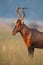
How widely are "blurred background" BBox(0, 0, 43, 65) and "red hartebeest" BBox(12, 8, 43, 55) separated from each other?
0.04 m

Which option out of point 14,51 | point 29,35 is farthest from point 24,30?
point 14,51

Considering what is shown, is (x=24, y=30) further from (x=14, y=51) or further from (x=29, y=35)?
(x=14, y=51)

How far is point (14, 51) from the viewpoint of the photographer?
138 inches

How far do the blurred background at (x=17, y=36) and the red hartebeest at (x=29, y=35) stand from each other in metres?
0.04

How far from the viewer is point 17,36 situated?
11.4 ft

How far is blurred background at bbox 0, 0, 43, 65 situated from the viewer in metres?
3.47

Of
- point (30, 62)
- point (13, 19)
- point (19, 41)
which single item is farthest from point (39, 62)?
point (13, 19)

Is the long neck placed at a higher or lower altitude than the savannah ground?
higher

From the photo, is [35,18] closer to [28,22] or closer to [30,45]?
[28,22]

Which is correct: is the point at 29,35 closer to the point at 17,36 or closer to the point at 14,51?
the point at 17,36

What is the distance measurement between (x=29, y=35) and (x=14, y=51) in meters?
0.24

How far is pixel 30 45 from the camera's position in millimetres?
3480

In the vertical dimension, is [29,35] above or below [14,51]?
above

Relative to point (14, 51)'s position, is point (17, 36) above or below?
above
